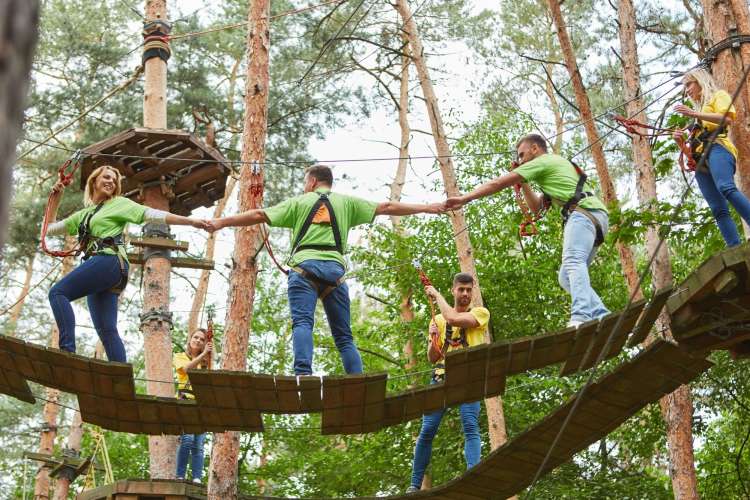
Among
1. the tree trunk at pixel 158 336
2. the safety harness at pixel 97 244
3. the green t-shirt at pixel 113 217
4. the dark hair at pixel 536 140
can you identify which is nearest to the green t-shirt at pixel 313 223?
the green t-shirt at pixel 113 217

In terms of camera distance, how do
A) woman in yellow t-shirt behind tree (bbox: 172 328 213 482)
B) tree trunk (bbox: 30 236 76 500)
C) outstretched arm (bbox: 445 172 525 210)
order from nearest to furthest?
outstretched arm (bbox: 445 172 525 210) → woman in yellow t-shirt behind tree (bbox: 172 328 213 482) → tree trunk (bbox: 30 236 76 500)

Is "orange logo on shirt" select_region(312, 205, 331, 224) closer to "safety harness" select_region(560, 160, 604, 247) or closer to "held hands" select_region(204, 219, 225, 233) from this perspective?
"held hands" select_region(204, 219, 225, 233)

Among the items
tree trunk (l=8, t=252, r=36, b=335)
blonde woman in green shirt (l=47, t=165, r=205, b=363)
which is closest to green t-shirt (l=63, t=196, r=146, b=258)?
blonde woman in green shirt (l=47, t=165, r=205, b=363)

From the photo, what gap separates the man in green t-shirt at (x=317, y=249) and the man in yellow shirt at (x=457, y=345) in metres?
0.59

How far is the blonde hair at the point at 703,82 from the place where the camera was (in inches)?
230

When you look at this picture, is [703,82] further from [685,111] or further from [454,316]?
[454,316]

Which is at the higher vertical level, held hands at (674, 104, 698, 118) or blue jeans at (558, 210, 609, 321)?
held hands at (674, 104, 698, 118)

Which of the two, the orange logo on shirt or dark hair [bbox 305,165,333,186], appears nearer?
the orange logo on shirt

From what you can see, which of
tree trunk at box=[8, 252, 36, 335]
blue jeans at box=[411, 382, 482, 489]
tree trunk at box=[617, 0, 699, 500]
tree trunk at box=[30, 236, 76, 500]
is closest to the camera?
blue jeans at box=[411, 382, 482, 489]

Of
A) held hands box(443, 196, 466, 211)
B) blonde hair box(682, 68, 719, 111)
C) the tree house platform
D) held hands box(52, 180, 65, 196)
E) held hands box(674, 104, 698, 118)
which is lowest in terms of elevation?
held hands box(443, 196, 466, 211)

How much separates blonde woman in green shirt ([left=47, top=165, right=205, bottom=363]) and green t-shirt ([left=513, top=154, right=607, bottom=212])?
2.27 meters

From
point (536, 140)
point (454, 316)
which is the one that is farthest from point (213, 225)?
point (536, 140)

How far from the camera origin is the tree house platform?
848 cm

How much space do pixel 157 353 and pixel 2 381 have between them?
277cm
